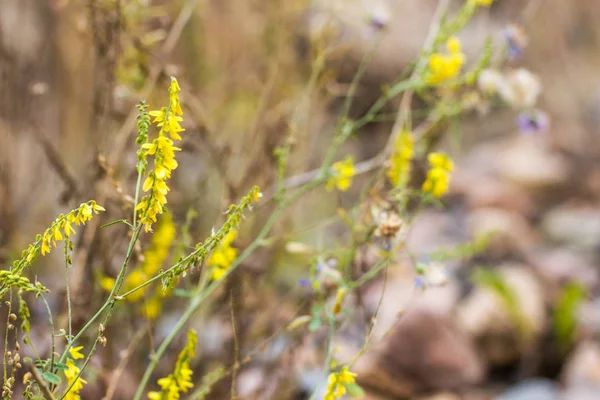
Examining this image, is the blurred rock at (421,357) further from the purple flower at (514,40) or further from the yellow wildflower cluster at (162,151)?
the yellow wildflower cluster at (162,151)

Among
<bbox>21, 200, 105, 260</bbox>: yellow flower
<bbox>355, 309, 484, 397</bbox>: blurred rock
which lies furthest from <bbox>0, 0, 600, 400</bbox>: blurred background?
<bbox>21, 200, 105, 260</bbox>: yellow flower

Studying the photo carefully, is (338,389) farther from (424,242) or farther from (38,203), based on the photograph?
(424,242)

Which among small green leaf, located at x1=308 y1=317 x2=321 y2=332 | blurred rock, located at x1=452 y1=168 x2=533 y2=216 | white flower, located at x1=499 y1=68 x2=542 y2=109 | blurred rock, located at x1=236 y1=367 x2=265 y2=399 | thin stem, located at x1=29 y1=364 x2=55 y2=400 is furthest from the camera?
blurred rock, located at x1=452 y1=168 x2=533 y2=216

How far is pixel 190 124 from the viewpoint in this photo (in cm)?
112

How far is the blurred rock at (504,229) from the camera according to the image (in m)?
2.30

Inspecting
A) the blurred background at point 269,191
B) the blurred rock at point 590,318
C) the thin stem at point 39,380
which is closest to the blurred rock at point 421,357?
the blurred background at point 269,191

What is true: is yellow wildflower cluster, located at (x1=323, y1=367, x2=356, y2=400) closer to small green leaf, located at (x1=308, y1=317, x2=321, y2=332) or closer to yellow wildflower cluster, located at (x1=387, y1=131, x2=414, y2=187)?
small green leaf, located at (x1=308, y1=317, x2=321, y2=332)

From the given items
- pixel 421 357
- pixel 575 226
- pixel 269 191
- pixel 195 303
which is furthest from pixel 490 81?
pixel 575 226

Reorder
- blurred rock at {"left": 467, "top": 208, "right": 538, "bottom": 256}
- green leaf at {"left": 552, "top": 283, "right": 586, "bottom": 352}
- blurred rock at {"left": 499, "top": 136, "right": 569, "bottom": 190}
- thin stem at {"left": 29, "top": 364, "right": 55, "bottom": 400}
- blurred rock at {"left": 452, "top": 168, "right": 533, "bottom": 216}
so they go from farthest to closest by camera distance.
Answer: blurred rock at {"left": 499, "top": 136, "right": 569, "bottom": 190} → blurred rock at {"left": 452, "top": 168, "right": 533, "bottom": 216} → blurred rock at {"left": 467, "top": 208, "right": 538, "bottom": 256} → green leaf at {"left": 552, "top": 283, "right": 586, "bottom": 352} → thin stem at {"left": 29, "top": 364, "right": 55, "bottom": 400}

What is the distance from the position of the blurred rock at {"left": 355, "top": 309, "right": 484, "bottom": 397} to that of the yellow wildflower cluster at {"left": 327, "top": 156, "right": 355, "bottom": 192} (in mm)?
695

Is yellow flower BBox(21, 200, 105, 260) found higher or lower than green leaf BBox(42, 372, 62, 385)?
higher

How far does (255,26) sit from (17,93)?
3.29 ft

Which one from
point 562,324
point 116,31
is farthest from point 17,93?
point 562,324

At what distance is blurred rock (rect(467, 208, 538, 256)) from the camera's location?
2301 millimetres
